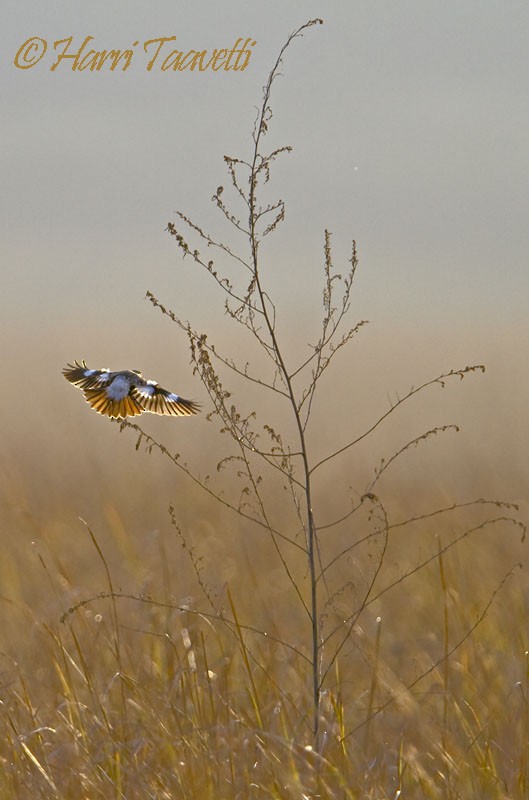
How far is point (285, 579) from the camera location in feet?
21.4

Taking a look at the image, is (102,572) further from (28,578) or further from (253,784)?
(253,784)

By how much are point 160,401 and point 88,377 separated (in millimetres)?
299

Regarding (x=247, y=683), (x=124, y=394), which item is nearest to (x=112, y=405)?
(x=124, y=394)

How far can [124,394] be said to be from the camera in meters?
4.06

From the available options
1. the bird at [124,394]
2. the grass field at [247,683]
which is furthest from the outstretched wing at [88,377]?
the grass field at [247,683]

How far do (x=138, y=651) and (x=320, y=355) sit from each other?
89.2 inches

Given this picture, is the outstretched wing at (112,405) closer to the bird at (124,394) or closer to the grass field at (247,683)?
the bird at (124,394)

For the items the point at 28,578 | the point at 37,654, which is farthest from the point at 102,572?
the point at 37,654

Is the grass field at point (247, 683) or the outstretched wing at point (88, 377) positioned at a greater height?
the outstretched wing at point (88, 377)

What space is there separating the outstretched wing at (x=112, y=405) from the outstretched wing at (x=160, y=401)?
0.05m

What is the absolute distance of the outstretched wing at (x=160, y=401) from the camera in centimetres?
399

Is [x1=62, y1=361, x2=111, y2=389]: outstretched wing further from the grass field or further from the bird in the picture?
the grass field

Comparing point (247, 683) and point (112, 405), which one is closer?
point (112, 405)

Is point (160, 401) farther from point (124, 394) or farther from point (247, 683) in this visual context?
point (247, 683)
